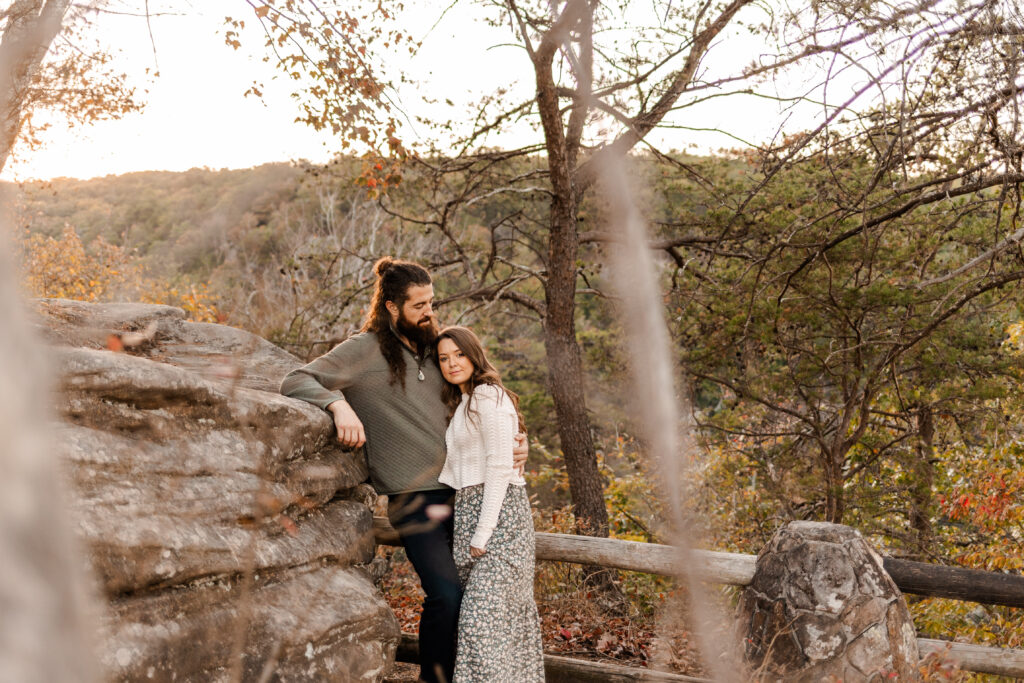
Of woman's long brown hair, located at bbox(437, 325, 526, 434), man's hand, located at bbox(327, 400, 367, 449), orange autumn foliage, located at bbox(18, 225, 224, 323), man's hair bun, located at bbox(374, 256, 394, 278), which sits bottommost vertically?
man's hand, located at bbox(327, 400, 367, 449)

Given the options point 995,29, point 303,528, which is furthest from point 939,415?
point 303,528

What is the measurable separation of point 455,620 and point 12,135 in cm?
598

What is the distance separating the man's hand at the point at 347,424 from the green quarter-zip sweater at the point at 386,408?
6 centimetres

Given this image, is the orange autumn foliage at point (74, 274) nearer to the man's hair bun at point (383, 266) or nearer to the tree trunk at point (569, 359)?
the tree trunk at point (569, 359)

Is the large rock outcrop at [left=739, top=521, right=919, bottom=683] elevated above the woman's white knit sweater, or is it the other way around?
the woman's white knit sweater

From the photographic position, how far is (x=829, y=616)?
139 inches

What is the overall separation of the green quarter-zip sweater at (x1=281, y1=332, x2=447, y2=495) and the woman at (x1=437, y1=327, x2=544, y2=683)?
0.27 ft

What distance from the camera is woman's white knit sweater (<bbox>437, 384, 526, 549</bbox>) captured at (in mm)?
3395

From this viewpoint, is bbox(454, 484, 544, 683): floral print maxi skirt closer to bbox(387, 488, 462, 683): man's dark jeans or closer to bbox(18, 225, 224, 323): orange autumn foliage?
bbox(387, 488, 462, 683): man's dark jeans

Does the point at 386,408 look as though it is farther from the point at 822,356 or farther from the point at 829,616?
the point at 822,356

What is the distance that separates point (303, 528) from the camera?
3342mm

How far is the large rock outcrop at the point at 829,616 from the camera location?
3502 mm

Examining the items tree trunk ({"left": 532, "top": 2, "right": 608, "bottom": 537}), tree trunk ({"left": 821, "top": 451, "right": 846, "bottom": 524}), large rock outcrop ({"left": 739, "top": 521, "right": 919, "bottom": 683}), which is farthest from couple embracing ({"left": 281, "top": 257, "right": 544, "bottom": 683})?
tree trunk ({"left": 821, "top": 451, "right": 846, "bottom": 524})

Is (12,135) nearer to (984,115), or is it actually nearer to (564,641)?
(564,641)
